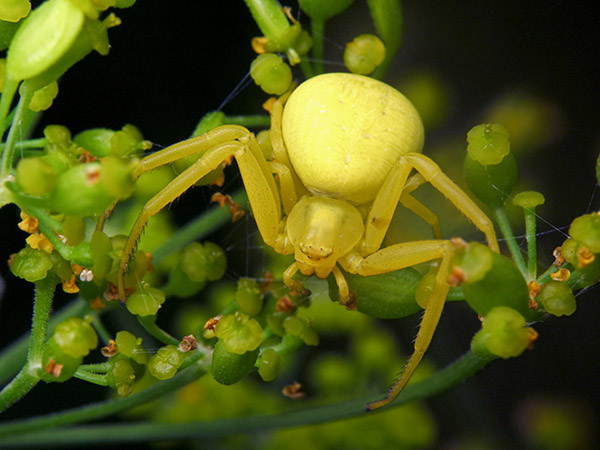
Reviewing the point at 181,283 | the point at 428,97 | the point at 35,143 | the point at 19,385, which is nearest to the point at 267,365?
the point at 181,283

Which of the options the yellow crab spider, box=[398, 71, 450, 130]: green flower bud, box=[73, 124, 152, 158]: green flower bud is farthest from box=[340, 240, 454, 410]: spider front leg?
box=[398, 71, 450, 130]: green flower bud

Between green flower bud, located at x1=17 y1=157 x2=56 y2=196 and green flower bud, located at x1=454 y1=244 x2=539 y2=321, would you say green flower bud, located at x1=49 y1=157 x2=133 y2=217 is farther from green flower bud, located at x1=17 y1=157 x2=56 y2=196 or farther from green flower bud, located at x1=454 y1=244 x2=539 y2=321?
green flower bud, located at x1=454 y1=244 x2=539 y2=321

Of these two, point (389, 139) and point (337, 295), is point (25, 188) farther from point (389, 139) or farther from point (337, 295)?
point (389, 139)

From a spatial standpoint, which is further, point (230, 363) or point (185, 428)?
point (185, 428)

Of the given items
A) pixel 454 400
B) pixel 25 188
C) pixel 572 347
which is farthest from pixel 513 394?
pixel 25 188

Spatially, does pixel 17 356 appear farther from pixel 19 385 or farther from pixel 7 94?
pixel 7 94

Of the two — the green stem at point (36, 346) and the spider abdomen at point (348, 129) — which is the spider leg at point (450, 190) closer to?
the spider abdomen at point (348, 129)

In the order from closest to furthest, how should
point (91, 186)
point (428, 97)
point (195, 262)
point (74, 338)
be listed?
point (91, 186)
point (74, 338)
point (195, 262)
point (428, 97)
